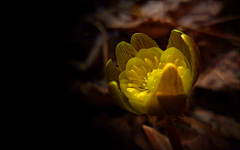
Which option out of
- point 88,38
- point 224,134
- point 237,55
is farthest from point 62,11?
point 224,134

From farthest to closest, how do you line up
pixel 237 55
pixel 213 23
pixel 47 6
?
pixel 47 6 < pixel 213 23 < pixel 237 55

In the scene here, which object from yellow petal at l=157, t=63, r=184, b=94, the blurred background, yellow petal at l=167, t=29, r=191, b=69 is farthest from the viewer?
the blurred background

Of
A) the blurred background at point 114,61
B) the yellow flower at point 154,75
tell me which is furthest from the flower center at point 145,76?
the blurred background at point 114,61

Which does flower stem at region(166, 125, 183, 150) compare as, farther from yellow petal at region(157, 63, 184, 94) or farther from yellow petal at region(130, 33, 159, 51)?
yellow petal at region(130, 33, 159, 51)

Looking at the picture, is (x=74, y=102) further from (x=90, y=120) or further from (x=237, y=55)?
(x=237, y=55)

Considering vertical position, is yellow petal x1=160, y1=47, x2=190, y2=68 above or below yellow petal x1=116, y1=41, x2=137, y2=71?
below

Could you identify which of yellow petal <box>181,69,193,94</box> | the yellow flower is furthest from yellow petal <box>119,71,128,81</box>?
yellow petal <box>181,69,193,94</box>

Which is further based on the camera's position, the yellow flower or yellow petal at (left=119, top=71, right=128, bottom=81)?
yellow petal at (left=119, top=71, right=128, bottom=81)
